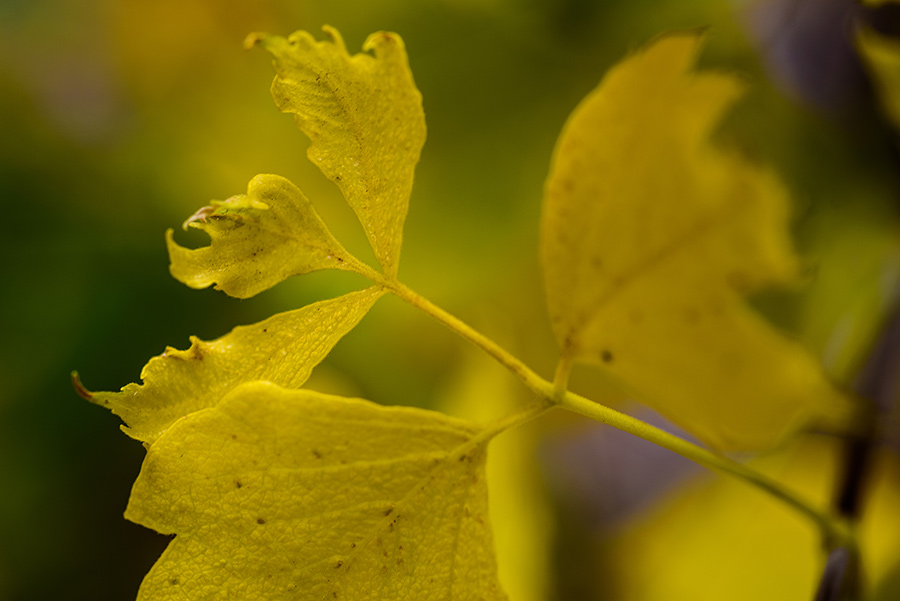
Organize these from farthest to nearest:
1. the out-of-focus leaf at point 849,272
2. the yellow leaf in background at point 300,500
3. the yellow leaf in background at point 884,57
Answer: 1. the out-of-focus leaf at point 849,272
2. the yellow leaf in background at point 884,57
3. the yellow leaf in background at point 300,500

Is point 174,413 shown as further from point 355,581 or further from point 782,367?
point 782,367

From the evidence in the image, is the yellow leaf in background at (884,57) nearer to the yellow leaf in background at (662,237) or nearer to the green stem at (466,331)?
the yellow leaf in background at (662,237)

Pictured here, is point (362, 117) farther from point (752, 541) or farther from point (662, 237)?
point (752, 541)

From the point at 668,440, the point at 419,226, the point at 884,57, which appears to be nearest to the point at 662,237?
the point at 668,440

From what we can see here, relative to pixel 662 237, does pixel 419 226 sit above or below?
below

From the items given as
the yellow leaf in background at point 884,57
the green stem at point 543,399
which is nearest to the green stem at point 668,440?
the green stem at point 543,399

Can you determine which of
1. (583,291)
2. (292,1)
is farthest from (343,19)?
(583,291)
